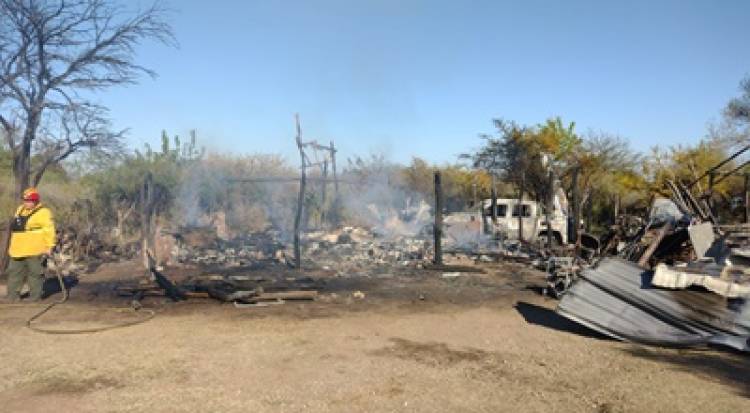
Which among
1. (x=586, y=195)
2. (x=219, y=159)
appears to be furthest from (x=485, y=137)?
(x=219, y=159)

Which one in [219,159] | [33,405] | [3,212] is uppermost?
[219,159]

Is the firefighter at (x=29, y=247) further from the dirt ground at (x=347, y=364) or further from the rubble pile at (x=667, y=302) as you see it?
the rubble pile at (x=667, y=302)

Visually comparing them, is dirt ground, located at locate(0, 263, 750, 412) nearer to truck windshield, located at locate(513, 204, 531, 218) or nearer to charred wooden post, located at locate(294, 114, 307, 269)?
charred wooden post, located at locate(294, 114, 307, 269)

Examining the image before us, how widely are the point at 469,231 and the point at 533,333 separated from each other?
11.0 meters

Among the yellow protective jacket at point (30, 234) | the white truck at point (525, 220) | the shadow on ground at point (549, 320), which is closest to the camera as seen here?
the shadow on ground at point (549, 320)

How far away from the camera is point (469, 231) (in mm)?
17641

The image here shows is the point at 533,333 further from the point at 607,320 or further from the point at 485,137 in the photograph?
the point at 485,137

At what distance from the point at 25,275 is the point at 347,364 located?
20.2 ft

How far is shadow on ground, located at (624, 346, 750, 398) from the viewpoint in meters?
4.99

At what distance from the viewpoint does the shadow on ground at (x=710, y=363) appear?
4.99 m

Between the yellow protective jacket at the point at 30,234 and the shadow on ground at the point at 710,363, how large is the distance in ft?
27.7

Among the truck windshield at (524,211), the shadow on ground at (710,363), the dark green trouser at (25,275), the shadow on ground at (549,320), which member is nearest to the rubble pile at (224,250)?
the dark green trouser at (25,275)

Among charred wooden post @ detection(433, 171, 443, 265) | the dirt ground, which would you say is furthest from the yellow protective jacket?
charred wooden post @ detection(433, 171, 443, 265)

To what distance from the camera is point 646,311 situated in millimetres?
6379
